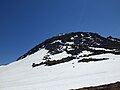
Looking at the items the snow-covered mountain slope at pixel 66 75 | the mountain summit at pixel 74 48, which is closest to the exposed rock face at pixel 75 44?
the mountain summit at pixel 74 48

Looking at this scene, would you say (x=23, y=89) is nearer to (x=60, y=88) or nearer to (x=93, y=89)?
(x=60, y=88)

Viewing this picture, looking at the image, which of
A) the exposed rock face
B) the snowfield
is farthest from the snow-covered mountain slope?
the exposed rock face

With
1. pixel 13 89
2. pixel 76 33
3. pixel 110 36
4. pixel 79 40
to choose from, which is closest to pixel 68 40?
pixel 79 40

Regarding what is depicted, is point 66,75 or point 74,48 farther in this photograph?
point 74,48

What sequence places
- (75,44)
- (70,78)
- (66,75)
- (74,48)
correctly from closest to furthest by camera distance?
(70,78) → (66,75) → (74,48) → (75,44)

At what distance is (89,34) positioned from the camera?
518ft

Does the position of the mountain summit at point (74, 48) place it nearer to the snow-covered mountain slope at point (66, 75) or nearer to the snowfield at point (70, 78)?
the snow-covered mountain slope at point (66, 75)

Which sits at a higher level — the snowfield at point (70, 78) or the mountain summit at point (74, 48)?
the mountain summit at point (74, 48)

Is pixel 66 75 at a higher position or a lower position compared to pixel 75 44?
lower

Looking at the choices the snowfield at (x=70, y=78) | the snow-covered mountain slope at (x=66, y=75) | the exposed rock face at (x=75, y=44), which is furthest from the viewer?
the exposed rock face at (x=75, y=44)

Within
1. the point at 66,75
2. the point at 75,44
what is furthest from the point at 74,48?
the point at 66,75

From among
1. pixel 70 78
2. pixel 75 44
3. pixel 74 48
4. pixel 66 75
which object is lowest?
pixel 70 78

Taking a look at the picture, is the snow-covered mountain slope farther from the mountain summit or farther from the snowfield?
the mountain summit

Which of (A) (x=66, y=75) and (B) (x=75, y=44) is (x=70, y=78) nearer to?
(A) (x=66, y=75)
